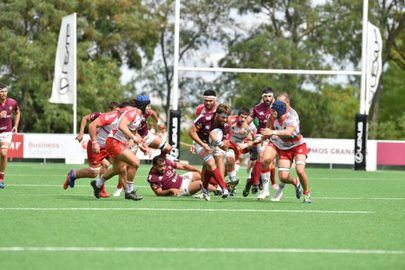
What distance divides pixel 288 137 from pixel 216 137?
4.15 ft

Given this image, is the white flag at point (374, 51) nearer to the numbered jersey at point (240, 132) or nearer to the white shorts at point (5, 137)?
the numbered jersey at point (240, 132)

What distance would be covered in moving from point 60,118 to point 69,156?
1709cm

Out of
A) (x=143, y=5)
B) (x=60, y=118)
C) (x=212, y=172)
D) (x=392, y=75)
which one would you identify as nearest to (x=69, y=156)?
(x=60, y=118)

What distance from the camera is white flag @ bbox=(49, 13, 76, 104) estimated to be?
40094 mm

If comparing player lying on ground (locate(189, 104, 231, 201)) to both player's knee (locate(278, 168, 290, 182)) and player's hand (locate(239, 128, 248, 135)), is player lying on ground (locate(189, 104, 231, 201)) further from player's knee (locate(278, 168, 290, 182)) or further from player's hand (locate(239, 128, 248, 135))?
player's hand (locate(239, 128, 248, 135))

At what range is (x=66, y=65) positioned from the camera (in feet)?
132

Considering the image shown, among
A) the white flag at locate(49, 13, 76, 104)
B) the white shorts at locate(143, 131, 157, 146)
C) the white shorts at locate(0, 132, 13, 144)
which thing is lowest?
the white shorts at locate(0, 132, 13, 144)

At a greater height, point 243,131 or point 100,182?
point 243,131

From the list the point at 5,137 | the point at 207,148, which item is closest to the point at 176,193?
the point at 207,148

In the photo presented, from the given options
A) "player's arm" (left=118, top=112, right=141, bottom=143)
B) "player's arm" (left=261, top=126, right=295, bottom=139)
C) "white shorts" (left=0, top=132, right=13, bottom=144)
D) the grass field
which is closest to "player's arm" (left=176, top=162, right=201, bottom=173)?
the grass field

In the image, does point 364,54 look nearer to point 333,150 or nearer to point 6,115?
point 333,150

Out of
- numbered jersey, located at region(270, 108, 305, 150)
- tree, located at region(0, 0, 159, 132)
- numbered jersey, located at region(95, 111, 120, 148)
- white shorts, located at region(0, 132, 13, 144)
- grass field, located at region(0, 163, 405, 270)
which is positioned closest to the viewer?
grass field, located at region(0, 163, 405, 270)

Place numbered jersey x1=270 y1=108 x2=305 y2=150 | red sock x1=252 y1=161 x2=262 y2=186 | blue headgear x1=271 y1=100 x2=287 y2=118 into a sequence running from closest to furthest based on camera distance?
blue headgear x1=271 y1=100 x2=287 y2=118, numbered jersey x1=270 y1=108 x2=305 y2=150, red sock x1=252 y1=161 x2=262 y2=186

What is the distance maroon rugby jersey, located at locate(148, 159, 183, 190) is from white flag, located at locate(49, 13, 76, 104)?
20997mm
